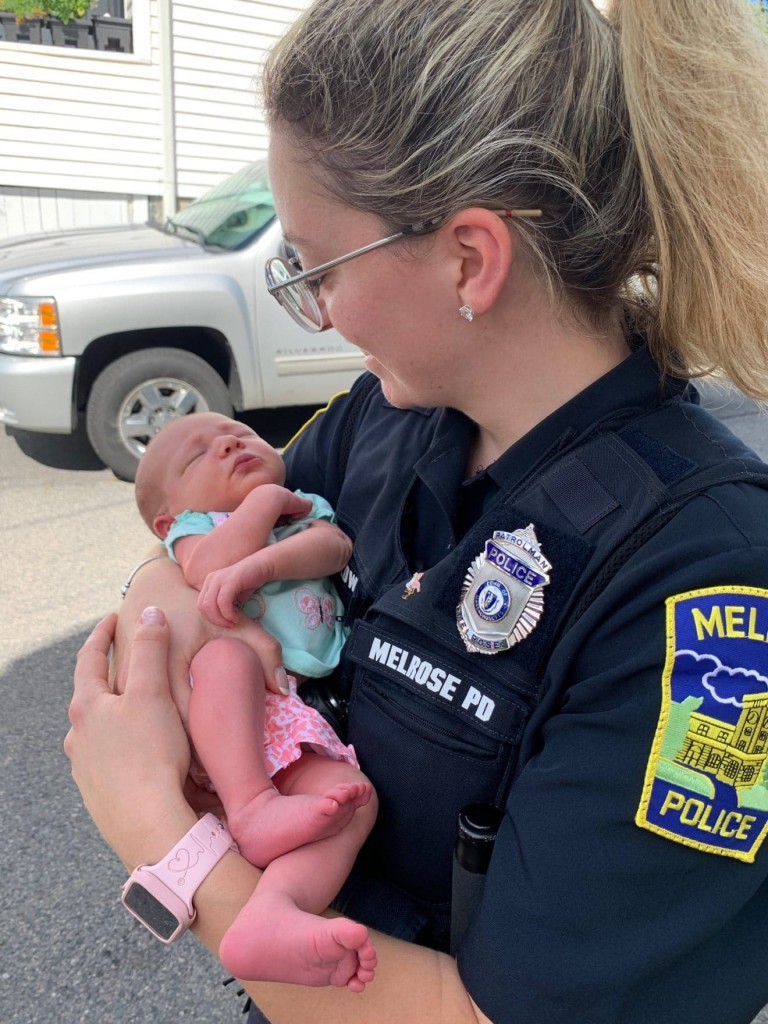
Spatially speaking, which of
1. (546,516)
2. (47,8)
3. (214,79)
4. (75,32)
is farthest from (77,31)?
(546,516)

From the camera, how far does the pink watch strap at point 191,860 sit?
1155 mm

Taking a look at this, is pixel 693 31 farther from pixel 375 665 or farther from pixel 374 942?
pixel 374 942

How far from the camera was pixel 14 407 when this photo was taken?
5.38 m

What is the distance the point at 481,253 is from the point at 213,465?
1.02m

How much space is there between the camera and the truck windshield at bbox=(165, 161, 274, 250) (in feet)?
18.6

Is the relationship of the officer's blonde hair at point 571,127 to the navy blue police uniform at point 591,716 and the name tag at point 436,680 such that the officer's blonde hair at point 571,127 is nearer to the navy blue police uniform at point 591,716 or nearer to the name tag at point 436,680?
the navy blue police uniform at point 591,716

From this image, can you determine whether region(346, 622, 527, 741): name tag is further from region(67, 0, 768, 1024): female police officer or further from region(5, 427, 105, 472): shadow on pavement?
region(5, 427, 105, 472): shadow on pavement

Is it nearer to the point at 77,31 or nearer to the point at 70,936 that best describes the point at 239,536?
the point at 70,936

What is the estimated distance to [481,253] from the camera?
1191mm

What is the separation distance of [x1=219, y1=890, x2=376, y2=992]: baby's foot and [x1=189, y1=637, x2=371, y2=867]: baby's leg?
0.52 feet

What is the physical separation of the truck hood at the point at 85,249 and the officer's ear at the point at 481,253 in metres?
4.65

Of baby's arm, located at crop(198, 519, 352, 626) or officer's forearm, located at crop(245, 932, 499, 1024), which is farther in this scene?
baby's arm, located at crop(198, 519, 352, 626)

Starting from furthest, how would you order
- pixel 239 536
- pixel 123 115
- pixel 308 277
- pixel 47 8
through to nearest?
pixel 123 115 < pixel 47 8 < pixel 239 536 < pixel 308 277

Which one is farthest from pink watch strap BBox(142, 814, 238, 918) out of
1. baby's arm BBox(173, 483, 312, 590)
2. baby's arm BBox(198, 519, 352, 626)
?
baby's arm BBox(173, 483, 312, 590)
